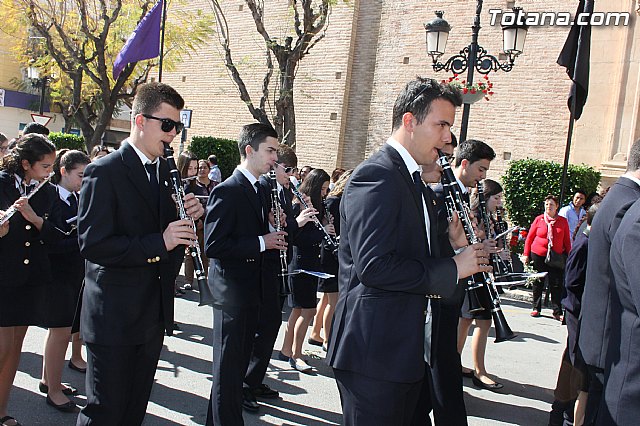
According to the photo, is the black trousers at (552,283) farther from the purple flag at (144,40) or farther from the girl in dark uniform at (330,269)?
the purple flag at (144,40)

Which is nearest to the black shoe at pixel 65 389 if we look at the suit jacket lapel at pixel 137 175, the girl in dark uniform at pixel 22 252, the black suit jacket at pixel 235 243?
the girl in dark uniform at pixel 22 252

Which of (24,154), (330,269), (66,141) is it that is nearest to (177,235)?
(24,154)

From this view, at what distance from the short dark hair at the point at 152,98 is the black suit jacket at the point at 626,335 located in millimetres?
2506

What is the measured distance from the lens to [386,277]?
2.56m

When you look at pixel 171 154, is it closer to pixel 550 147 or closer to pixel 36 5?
pixel 550 147

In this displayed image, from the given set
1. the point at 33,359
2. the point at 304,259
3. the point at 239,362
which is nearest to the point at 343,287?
the point at 239,362

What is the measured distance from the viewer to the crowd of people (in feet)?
8.78

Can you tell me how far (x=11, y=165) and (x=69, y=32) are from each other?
19141 mm

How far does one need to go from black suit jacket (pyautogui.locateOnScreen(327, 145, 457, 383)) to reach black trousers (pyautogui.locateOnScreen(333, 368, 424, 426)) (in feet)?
0.19

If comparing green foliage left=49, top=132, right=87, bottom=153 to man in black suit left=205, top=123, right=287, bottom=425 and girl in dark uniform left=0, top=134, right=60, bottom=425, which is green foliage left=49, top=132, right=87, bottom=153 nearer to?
girl in dark uniform left=0, top=134, right=60, bottom=425

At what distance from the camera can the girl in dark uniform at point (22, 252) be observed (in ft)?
14.1

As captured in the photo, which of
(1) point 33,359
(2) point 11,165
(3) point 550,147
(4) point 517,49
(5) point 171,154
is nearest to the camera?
(5) point 171,154

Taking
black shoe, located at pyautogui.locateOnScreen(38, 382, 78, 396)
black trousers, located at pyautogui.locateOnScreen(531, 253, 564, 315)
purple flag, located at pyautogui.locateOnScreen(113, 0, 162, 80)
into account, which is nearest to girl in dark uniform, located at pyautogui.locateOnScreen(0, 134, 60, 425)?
black shoe, located at pyautogui.locateOnScreen(38, 382, 78, 396)

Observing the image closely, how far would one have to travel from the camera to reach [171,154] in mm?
3467
